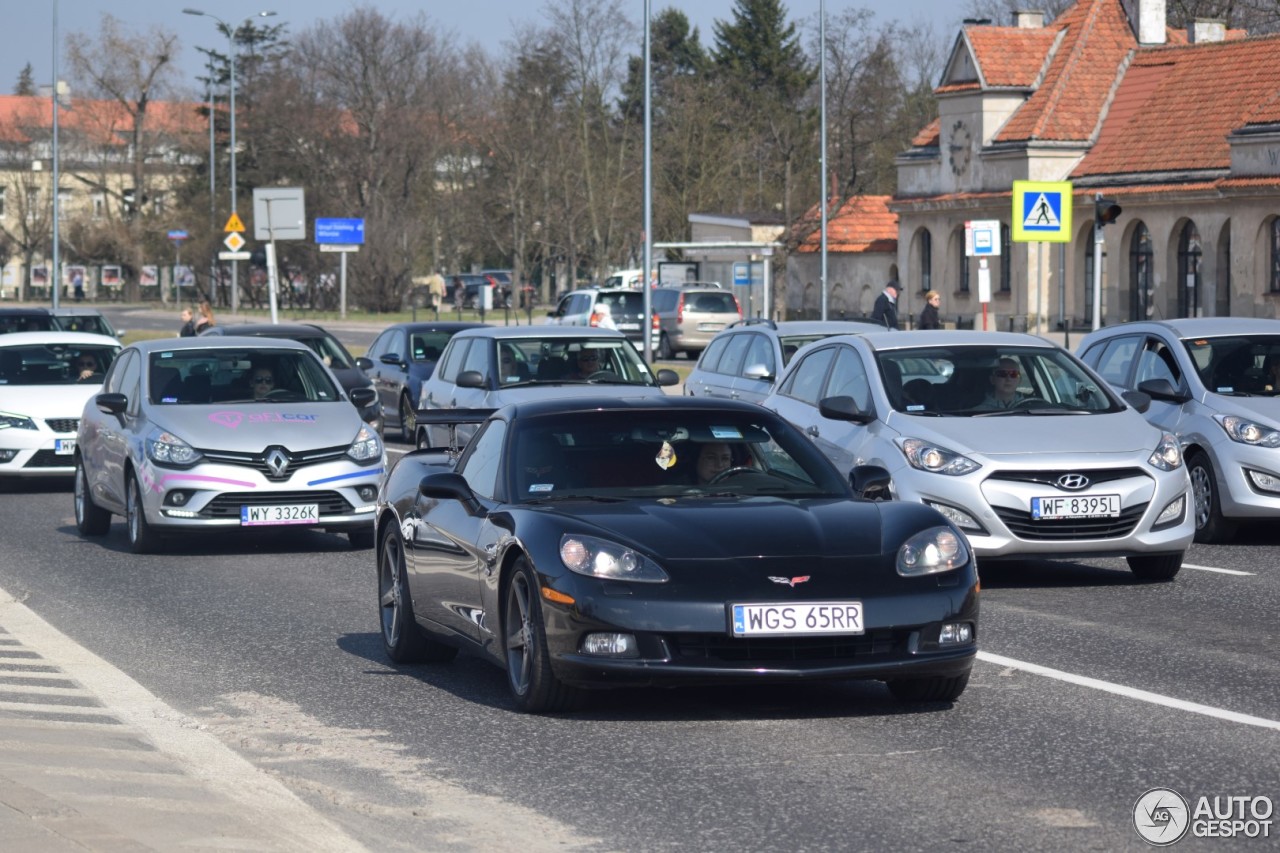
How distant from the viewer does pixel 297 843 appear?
602 centimetres

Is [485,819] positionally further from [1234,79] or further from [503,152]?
[503,152]

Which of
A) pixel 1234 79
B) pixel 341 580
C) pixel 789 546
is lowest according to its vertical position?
pixel 341 580

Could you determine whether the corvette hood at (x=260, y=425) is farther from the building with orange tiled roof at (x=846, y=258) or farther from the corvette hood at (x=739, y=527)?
the building with orange tiled roof at (x=846, y=258)

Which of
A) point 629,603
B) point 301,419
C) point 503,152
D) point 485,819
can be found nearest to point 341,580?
point 301,419

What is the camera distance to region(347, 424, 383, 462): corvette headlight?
15.3 m

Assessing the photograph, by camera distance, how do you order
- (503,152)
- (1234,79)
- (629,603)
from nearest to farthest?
(629,603), (1234,79), (503,152)

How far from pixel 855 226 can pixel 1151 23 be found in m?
13.5

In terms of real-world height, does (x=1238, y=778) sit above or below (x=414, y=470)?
below

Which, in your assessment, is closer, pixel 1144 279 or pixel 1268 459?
pixel 1268 459

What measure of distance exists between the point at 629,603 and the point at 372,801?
54.8 inches

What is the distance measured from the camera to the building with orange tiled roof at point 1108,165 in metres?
46.8

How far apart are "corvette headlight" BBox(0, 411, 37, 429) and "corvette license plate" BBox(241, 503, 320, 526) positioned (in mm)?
6363

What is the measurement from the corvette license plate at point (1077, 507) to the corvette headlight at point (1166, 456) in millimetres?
430

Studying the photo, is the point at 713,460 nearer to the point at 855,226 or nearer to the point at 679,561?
the point at 679,561
